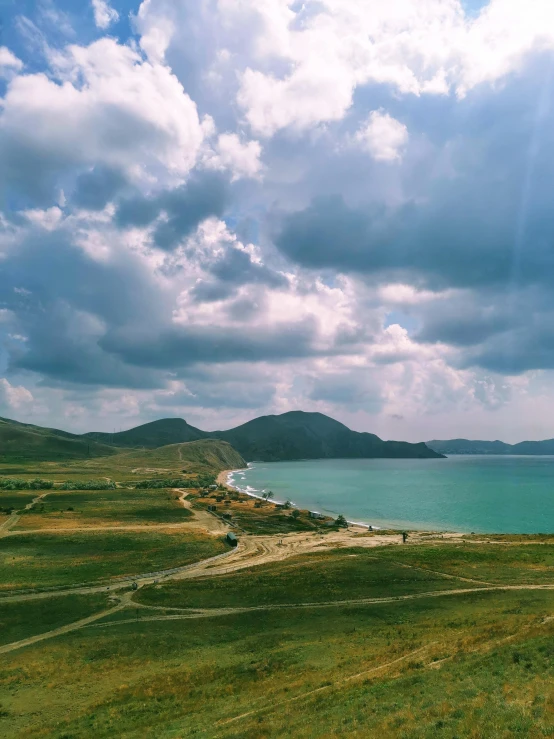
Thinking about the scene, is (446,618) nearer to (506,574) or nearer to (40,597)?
(506,574)

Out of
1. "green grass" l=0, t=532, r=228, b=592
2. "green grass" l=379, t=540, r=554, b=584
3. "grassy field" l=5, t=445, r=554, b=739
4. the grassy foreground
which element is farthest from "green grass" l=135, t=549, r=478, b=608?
"green grass" l=0, t=532, r=228, b=592

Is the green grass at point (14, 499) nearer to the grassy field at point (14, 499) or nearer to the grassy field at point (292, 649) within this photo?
the grassy field at point (14, 499)

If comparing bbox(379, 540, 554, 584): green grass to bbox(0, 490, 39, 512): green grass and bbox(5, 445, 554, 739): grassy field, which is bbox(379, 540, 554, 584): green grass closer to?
bbox(5, 445, 554, 739): grassy field

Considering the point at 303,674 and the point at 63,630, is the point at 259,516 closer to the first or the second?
the point at 63,630

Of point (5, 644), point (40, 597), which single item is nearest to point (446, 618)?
point (5, 644)

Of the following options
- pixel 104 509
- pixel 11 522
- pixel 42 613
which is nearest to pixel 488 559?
pixel 42 613

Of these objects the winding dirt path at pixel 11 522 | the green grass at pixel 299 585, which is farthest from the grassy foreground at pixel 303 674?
the winding dirt path at pixel 11 522
